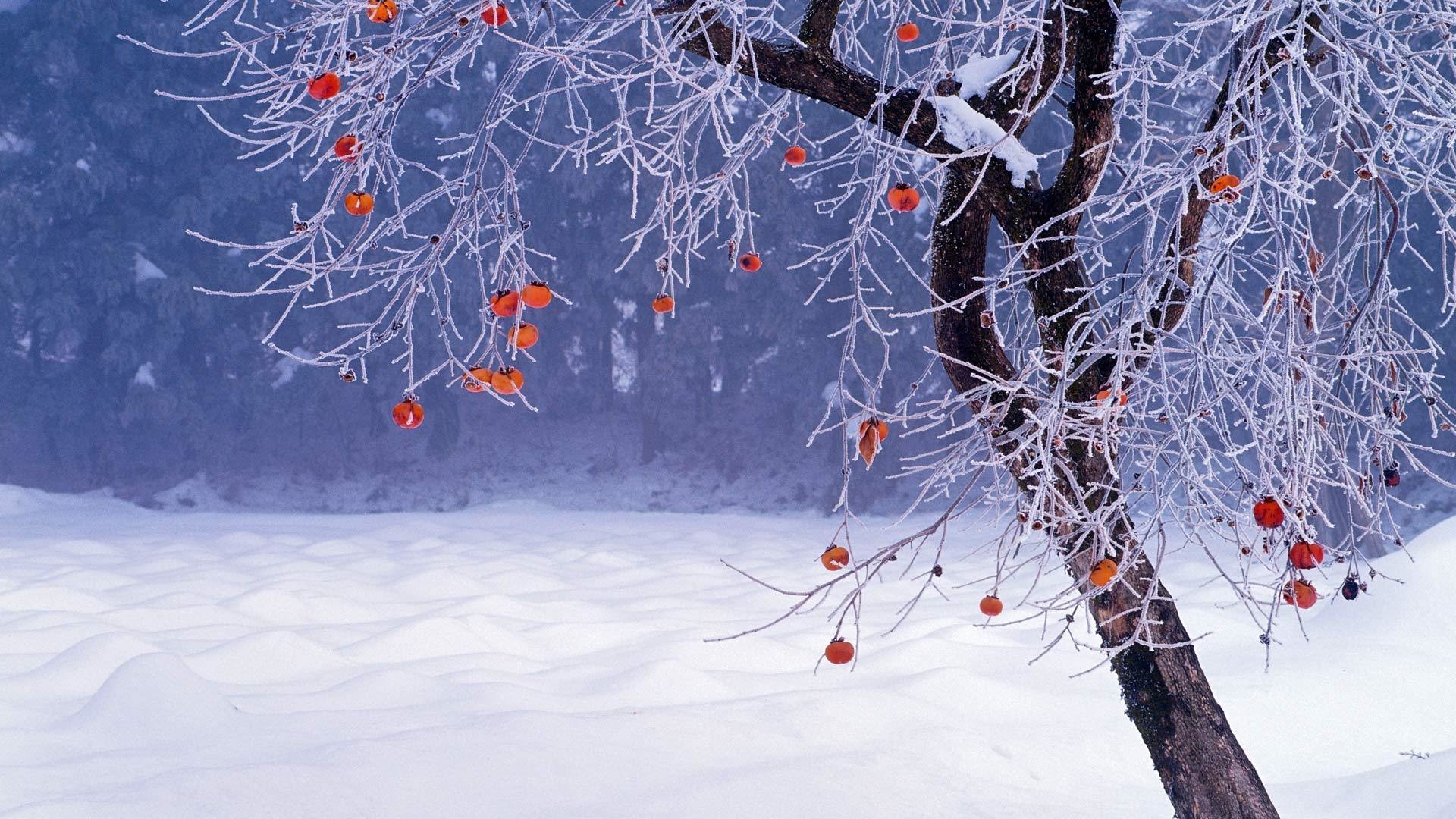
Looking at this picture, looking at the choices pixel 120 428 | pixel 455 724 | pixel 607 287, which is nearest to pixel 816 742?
pixel 455 724

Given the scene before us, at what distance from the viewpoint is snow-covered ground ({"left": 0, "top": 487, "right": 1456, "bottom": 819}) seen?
3.40 metres

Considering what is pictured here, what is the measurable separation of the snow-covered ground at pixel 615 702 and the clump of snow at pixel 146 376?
23.1ft

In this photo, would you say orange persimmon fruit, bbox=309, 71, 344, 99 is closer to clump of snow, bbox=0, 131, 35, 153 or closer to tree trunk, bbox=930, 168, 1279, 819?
tree trunk, bbox=930, 168, 1279, 819

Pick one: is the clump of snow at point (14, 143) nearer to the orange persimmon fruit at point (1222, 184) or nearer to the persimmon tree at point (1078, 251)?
the persimmon tree at point (1078, 251)

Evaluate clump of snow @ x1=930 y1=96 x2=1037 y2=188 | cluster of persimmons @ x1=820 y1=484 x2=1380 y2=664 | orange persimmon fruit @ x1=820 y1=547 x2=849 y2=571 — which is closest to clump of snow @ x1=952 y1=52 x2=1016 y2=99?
clump of snow @ x1=930 y1=96 x2=1037 y2=188

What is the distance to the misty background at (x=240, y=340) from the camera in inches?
560

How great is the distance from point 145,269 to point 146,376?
58.8 inches

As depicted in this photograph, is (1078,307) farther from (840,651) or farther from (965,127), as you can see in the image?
(840,651)

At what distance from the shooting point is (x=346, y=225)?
47.9 feet

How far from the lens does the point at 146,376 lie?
1473 cm

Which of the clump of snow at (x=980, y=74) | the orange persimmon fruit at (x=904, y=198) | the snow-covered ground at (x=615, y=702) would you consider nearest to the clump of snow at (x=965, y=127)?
the clump of snow at (x=980, y=74)

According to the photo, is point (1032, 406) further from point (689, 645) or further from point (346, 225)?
point (346, 225)

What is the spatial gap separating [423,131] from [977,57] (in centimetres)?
1279

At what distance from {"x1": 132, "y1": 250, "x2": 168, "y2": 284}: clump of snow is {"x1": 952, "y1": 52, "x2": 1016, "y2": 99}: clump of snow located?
46.4ft
